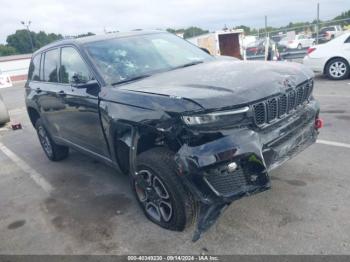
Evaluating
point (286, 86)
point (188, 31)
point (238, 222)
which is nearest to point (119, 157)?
point (238, 222)

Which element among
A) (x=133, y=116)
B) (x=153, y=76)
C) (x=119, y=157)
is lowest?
(x=119, y=157)

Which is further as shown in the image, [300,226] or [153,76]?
[153,76]

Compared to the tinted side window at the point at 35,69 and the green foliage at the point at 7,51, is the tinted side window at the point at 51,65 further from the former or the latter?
the green foliage at the point at 7,51

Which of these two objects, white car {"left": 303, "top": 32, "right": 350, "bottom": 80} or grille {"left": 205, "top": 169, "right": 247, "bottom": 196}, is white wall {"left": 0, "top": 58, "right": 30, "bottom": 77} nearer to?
white car {"left": 303, "top": 32, "right": 350, "bottom": 80}

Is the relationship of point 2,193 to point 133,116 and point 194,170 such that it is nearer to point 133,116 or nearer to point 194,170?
point 133,116

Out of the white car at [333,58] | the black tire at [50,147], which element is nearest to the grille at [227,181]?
the black tire at [50,147]

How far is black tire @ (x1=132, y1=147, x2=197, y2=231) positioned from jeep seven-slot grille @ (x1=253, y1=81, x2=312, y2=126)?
819 mm

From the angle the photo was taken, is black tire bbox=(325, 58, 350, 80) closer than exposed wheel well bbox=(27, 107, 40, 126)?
No

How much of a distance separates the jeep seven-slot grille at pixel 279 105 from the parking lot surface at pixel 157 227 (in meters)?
0.98

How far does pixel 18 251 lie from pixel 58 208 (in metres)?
0.82

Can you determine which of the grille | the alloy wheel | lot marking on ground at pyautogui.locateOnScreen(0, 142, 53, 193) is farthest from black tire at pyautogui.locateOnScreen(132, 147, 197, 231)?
lot marking on ground at pyautogui.locateOnScreen(0, 142, 53, 193)

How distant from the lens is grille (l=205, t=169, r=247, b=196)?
2.70 metres

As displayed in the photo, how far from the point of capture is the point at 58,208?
4086mm

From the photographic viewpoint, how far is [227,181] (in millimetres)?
2727
